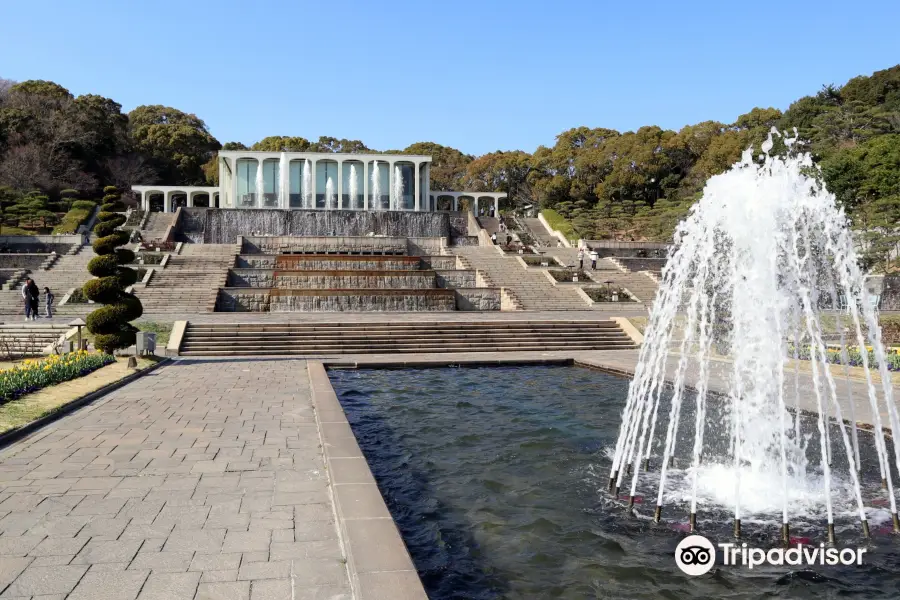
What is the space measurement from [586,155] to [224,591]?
6685cm

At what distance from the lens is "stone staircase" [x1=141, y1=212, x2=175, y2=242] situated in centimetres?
3978

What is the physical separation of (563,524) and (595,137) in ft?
237

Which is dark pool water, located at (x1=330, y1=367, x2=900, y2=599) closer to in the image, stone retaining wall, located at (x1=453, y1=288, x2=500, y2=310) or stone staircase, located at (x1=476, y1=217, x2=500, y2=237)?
stone retaining wall, located at (x1=453, y1=288, x2=500, y2=310)

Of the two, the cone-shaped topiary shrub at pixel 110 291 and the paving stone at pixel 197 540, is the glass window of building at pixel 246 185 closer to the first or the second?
the cone-shaped topiary shrub at pixel 110 291

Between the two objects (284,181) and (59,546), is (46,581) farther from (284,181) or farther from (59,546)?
(284,181)

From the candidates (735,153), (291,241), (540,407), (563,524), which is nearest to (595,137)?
(735,153)

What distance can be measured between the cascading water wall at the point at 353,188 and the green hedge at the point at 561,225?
1471cm

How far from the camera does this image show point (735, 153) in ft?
184

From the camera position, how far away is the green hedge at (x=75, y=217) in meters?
41.1

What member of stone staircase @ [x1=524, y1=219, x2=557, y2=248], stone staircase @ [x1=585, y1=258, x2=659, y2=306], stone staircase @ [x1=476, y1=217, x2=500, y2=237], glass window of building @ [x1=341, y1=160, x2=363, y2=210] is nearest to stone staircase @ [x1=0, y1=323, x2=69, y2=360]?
stone staircase @ [x1=585, y1=258, x2=659, y2=306]

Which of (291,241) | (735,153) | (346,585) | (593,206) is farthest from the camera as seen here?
(593,206)

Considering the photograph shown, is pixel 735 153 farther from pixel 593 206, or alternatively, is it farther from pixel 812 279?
pixel 812 279

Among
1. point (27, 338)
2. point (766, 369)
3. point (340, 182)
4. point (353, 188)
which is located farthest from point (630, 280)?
point (340, 182)

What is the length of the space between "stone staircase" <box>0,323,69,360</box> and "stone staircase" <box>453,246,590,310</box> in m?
16.0
